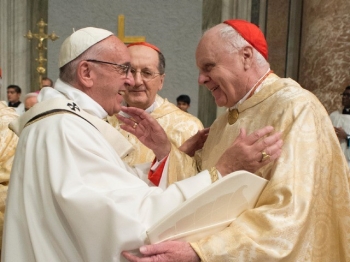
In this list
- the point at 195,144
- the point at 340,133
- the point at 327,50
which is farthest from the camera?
the point at 340,133

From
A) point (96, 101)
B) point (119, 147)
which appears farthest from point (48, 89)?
point (119, 147)

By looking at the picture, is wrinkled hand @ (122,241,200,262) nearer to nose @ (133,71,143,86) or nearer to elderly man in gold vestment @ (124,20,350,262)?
elderly man in gold vestment @ (124,20,350,262)

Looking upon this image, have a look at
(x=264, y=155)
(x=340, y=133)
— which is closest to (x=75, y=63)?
(x=264, y=155)

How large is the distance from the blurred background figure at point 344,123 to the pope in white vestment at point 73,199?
14.2ft

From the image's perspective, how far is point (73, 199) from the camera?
6.75 ft

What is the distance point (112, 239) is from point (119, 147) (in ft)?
2.12

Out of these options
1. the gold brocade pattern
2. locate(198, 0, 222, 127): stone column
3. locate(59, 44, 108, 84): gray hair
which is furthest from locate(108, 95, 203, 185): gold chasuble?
locate(198, 0, 222, 127): stone column

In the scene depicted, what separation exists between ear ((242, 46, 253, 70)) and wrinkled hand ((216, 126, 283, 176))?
46cm

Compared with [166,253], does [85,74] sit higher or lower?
higher

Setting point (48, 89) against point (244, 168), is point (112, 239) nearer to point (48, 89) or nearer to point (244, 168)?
point (244, 168)

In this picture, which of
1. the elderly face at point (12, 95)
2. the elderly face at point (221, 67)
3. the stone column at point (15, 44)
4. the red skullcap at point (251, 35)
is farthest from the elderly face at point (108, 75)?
the stone column at point (15, 44)

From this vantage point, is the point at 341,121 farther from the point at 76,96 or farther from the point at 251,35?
the point at 76,96

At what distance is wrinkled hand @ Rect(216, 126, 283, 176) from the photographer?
2.24m

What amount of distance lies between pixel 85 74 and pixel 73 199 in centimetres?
67
